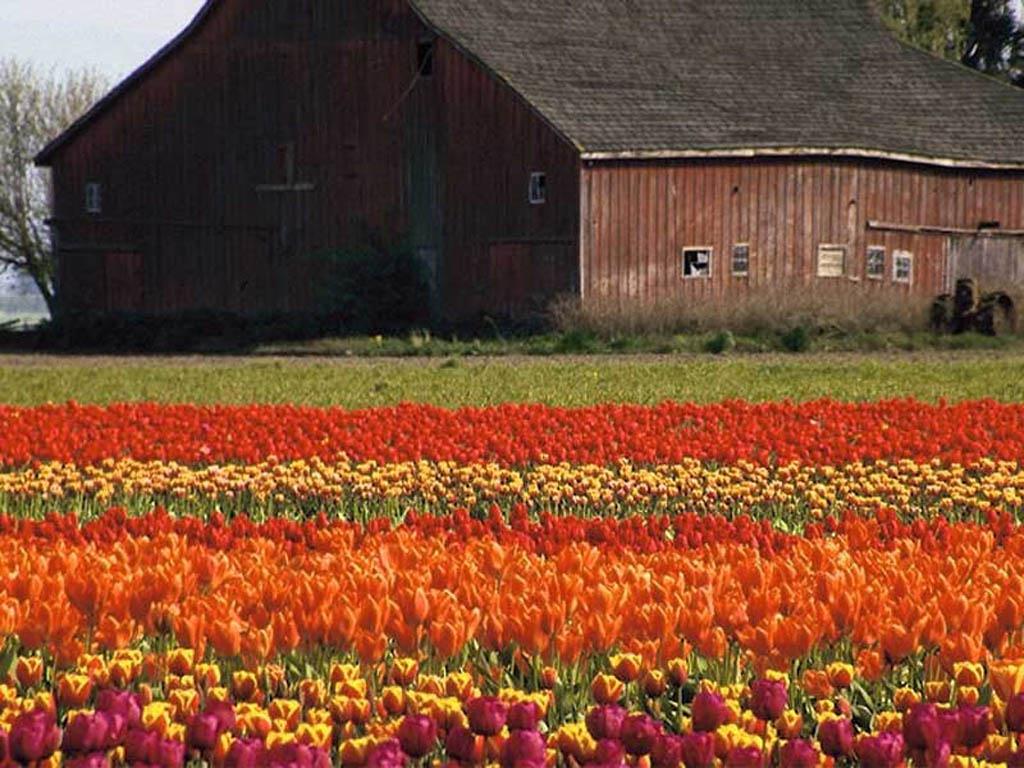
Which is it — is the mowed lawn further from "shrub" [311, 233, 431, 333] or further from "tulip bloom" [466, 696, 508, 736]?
"tulip bloom" [466, 696, 508, 736]

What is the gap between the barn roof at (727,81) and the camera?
3697cm

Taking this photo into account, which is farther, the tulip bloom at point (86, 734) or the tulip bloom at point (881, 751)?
the tulip bloom at point (86, 734)

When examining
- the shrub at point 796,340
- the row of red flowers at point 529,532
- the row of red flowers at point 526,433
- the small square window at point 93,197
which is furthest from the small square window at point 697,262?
the row of red flowers at point 529,532

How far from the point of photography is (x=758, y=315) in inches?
1283

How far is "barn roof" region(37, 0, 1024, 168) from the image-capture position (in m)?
37.0

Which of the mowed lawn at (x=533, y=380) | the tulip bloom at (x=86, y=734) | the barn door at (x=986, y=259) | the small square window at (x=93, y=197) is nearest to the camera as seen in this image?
the tulip bloom at (x=86, y=734)

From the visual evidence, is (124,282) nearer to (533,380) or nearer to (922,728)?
(533,380)

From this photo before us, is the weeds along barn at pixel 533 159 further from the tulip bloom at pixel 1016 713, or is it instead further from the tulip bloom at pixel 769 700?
the tulip bloom at pixel 1016 713

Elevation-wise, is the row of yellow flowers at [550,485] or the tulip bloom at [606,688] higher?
the tulip bloom at [606,688]

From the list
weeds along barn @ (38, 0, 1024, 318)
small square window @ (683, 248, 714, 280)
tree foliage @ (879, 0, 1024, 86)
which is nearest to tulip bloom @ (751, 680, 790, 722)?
weeds along barn @ (38, 0, 1024, 318)

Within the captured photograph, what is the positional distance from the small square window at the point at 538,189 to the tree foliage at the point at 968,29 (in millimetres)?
26372

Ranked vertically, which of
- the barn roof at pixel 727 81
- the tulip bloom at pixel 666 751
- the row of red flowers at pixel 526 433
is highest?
the barn roof at pixel 727 81

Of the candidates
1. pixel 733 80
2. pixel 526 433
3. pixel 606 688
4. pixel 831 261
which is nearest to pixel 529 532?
pixel 606 688

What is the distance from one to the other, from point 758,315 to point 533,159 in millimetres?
6735
